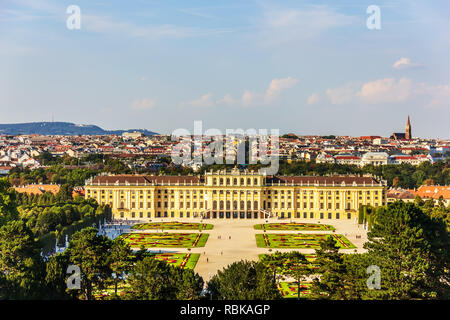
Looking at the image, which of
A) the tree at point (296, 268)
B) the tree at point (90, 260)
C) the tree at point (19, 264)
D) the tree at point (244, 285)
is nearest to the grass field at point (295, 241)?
the tree at point (296, 268)

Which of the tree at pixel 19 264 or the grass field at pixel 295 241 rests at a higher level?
the tree at pixel 19 264

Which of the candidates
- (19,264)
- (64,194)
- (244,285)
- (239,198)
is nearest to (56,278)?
(19,264)

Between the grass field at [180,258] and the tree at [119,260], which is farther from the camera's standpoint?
the grass field at [180,258]

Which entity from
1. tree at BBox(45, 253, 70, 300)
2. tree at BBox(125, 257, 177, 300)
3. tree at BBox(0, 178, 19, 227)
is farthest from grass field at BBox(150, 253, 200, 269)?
tree at BBox(125, 257, 177, 300)

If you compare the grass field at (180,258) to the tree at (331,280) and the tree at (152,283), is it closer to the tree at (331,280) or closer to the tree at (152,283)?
the tree at (331,280)

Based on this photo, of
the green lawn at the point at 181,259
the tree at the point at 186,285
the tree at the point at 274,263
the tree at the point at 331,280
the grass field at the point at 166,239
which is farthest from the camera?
the grass field at the point at 166,239
